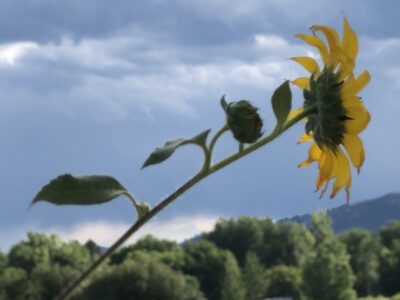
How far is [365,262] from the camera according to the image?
62.4 ft

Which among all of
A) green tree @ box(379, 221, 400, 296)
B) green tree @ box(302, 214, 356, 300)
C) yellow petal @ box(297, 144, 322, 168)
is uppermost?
green tree @ box(379, 221, 400, 296)

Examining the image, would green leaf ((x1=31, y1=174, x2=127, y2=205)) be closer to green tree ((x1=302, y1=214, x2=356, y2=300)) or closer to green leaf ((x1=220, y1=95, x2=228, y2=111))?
green leaf ((x1=220, y1=95, x2=228, y2=111))

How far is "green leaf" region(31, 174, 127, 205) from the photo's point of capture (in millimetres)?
358

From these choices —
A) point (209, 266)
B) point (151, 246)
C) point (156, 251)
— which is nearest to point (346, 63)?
point (209, 266)

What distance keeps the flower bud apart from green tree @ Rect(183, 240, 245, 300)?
56.4 ft

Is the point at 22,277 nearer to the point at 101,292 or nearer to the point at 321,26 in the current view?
the point at 101,292

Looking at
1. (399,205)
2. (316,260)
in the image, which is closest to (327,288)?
(316,260)

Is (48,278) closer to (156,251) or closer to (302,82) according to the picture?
(156,251)

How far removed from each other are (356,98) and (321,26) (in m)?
0.04

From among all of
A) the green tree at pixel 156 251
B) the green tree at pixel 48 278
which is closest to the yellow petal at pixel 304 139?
the green tree at pixel 48 278

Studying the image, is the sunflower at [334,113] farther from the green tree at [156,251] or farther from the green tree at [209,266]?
the green tree at [156,251]

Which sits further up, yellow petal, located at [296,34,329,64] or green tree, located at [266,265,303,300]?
green tree, located at [266,265,303,300]

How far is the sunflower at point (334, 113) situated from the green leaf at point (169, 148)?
71mm

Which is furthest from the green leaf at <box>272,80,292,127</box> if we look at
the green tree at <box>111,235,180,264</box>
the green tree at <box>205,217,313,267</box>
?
the green tree at <box>205,217,313,267</box>
